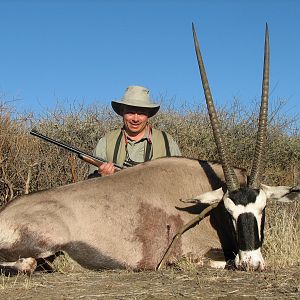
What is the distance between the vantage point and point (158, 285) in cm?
420

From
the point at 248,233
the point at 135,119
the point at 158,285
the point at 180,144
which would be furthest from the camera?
the point at 180,144

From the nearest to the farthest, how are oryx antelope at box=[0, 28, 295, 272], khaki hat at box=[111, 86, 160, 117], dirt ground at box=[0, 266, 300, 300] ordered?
dirt ground at box=[0, 266, 300, 300]
oryx antelope at box=[0, 28, 295, 272]
khaki hat at box=[111, 86, 160, 117]

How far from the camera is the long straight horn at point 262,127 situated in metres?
4.88

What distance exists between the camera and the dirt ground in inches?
151

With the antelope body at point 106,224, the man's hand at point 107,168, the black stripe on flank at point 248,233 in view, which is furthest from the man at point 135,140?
the black stripe on flank at point 248,233

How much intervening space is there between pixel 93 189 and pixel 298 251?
215 centimetres

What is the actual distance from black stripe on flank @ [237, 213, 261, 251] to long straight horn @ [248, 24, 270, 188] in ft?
1.35

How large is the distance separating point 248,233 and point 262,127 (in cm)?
105

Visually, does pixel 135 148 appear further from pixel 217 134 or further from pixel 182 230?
pixel 182 230

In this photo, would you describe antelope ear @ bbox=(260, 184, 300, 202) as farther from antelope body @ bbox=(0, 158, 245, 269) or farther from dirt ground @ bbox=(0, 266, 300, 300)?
dirt ground @ bbox=(0, 266, 300, 300)

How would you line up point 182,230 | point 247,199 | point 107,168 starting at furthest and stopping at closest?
point 107,168 < point 182,230 < point 247,199

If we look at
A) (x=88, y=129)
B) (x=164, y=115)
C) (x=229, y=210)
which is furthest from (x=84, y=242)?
(x=164, y=115)

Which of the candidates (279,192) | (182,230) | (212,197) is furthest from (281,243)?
(182,230)

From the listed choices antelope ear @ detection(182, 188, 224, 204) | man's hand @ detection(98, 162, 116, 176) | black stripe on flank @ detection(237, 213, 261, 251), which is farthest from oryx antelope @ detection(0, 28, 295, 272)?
man's hand @ detection(98, 162, 116, 176)
